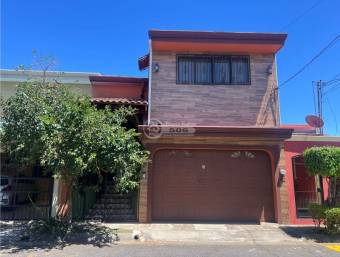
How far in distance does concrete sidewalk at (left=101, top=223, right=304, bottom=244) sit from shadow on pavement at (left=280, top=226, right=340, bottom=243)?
0.81 feet

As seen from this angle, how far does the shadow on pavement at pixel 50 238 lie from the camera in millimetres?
8312

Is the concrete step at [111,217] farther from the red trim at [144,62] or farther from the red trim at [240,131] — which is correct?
the red trim at [144,62]

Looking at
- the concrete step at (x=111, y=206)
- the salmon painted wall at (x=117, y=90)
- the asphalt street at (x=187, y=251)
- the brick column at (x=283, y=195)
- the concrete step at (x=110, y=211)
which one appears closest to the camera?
the asphalt street at (x=187, y=251)

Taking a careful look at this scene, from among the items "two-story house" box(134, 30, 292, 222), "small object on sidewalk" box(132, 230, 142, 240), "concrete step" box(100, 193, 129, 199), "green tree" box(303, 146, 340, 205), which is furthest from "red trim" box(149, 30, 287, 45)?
"small object on sidewalk" box(132, 230, 142, 240)

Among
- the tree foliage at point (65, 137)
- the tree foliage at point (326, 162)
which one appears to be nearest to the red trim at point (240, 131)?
the tree foliage at point (326, 162)

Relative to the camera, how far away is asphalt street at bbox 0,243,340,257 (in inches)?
304

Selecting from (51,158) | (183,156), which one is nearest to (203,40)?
(183,156)

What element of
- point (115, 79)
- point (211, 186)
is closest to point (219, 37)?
point (115, 79)

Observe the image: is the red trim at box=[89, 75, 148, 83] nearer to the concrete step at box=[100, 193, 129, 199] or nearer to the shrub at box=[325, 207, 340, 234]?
the concrete step at box=[100, 193, 129, 199]

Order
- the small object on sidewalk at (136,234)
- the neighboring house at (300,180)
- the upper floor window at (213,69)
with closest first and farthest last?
the small object on sidewalk at (136,234) < the neighboring house at (300,180) < the upper floor window at (213,69)

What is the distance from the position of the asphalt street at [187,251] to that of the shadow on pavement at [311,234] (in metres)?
0.78

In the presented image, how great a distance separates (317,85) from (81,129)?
551 inches

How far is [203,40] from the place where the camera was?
12.3m

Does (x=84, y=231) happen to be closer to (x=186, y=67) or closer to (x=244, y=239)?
(x=244, y=239)
